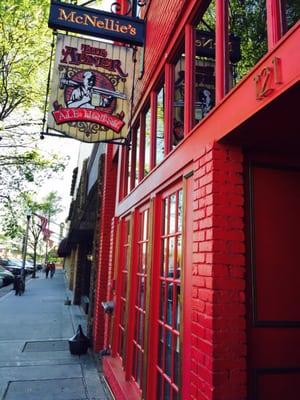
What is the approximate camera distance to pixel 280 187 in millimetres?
2701

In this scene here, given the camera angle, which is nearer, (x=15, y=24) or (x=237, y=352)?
(x=237, y=352)

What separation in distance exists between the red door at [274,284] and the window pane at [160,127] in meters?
1.90

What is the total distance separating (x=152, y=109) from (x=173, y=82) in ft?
2.42

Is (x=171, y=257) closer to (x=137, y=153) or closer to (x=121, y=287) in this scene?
(x=137, y=153)

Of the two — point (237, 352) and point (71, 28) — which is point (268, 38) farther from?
point (71, 28)

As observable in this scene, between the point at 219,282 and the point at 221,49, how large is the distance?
1.77 metres

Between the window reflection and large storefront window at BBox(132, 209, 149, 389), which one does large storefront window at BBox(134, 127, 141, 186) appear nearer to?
large storefront window at BBox(132, 209, 149, 389)

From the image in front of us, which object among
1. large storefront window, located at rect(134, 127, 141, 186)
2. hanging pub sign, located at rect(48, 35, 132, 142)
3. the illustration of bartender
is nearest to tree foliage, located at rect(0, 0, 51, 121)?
hanging pub sign, located at rect(48, 35, 132, 142)

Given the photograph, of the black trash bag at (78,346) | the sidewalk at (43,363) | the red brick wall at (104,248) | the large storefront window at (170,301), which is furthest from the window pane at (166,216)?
the black trash bag at (78,346)

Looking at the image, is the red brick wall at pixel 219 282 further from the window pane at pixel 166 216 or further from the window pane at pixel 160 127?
the window pane at pixel 160 127

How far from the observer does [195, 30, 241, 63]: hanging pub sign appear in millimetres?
2713

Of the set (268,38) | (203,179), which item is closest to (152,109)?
(203,179)

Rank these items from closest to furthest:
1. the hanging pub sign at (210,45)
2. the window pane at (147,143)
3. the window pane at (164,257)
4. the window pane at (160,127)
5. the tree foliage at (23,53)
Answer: the hanging pub sign at (210,45) < the window pane at (164,257) < the window pane at (160,127) < the window pane at (147,143) < the tree foliage at (23,53)

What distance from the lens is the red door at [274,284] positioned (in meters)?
2.44
